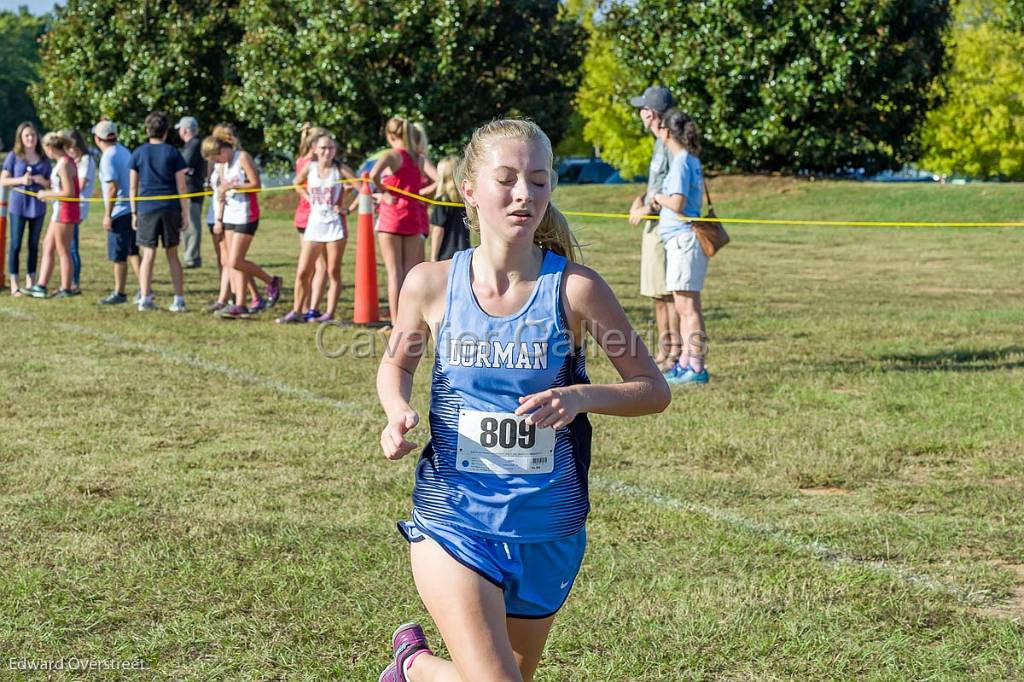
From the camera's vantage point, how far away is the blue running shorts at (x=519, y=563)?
117 inches

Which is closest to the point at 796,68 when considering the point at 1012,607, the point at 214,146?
the point at 214,146

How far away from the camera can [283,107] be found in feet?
113

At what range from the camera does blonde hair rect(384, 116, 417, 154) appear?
461 inches

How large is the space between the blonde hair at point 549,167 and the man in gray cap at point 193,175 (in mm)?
10835

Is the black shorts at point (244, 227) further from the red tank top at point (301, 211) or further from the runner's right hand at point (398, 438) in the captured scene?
the runner's right hand at point (398, 438)

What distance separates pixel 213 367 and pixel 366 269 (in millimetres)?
2852

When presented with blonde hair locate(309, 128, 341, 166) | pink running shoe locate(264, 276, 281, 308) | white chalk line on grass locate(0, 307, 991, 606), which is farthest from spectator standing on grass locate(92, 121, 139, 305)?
white chalk line on grass locate(0, 307, 991, 606)

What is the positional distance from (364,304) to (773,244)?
50.4ft

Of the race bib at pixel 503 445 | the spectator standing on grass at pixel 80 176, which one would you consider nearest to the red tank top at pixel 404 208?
the spectator standing on grass at pixel 80 176

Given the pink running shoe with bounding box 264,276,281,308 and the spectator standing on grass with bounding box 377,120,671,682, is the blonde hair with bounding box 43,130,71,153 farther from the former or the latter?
the spectator standing on grass with bounding box 377,120,671,682

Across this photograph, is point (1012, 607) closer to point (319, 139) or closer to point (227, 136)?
point (319, 139)

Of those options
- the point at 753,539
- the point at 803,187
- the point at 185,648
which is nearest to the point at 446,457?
the point at 185,648

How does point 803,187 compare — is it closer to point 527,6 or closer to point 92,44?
point 527,6

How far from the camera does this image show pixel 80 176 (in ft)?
49.6
